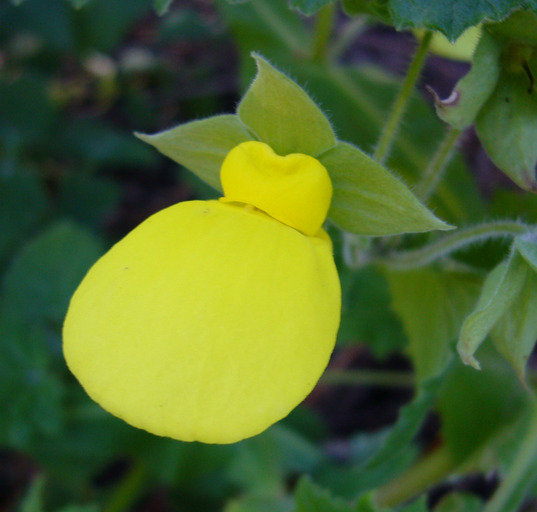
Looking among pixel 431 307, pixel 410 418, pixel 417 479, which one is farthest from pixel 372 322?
pixel 410 418

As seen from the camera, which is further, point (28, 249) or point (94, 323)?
point (28, 249)

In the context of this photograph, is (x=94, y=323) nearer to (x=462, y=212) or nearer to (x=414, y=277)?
(x=414, y=277)

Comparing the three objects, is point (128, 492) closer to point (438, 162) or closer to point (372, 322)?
point (372, 322)

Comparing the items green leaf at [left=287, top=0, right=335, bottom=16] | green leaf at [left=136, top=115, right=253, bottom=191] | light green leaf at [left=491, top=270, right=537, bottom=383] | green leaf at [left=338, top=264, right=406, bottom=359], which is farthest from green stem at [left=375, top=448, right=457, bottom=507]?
green leaf at [left=287, top=0, right=335, bottom=16]

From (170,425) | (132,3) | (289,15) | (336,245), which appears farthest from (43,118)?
(170,425)

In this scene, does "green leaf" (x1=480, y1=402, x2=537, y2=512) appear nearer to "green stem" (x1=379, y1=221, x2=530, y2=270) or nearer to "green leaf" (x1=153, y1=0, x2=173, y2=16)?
"green stem" (x1=379, y1=221, x2=530, y2=270)
